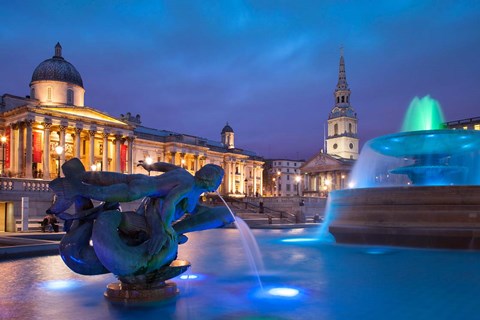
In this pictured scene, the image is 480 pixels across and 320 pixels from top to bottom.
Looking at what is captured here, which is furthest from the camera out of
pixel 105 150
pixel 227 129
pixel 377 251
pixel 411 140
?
pixel 227 129

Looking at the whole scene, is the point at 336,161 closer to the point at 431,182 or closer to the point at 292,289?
the point at 431,182

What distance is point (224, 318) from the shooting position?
538cm

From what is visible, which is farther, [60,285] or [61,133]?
[61,133]

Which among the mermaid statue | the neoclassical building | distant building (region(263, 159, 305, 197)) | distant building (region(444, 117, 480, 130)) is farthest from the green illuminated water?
distant building (region(263, 159, 305, 197))

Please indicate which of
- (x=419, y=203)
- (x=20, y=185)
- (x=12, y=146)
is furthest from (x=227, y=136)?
(x=419, y=203)

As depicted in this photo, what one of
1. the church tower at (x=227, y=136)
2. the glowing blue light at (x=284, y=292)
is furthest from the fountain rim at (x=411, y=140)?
the church tower at (x=227, y=136)

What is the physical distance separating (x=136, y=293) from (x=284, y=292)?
226 cm

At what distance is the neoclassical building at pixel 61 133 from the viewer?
51.2 metres

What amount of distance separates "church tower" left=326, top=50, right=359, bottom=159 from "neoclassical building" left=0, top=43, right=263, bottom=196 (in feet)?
184

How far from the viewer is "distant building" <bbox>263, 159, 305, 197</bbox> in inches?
4530

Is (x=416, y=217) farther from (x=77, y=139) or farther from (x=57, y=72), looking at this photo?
(x=57, y=72)

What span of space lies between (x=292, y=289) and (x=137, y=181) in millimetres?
3029

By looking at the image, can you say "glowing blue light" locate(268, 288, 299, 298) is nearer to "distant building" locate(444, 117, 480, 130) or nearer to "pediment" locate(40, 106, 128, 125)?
"pediment" locate(40, 106, 128, 125)

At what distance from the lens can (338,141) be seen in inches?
4606
